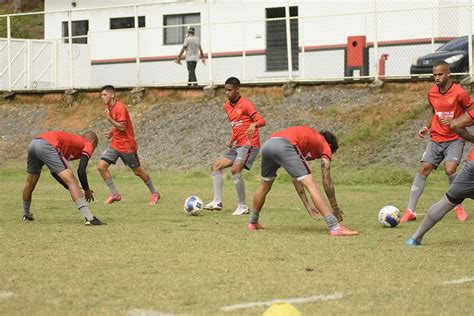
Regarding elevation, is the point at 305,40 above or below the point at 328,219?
above

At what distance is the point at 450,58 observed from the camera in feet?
93.8

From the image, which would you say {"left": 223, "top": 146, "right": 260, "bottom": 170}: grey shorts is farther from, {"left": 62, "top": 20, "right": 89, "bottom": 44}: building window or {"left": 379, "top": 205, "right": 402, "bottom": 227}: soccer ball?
{"left": 62, "top": 20, "right": 89, "bottom": 44}: building window

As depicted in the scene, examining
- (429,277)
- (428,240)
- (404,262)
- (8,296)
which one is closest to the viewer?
(8,296)

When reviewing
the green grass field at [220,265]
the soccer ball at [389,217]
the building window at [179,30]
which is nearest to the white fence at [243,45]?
the building window at [179,30]

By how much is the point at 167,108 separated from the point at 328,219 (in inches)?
797

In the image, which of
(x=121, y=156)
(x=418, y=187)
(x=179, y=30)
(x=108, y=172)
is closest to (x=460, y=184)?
(x=418, y=187)

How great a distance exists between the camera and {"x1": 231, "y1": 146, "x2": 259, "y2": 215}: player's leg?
17328 mm

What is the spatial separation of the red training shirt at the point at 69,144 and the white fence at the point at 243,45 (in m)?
14.6

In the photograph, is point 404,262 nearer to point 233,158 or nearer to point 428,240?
point 428,240

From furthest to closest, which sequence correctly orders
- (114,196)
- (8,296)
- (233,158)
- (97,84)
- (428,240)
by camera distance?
(97,84) → (114,196) → (233,158) → (428,240) → (8,296)

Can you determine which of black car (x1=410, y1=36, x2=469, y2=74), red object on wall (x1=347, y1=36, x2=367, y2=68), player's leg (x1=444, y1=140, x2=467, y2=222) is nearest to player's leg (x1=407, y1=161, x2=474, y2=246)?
player's leg (x1=444, y1=140, x2=467, y2=222)

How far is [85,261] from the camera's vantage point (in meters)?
11.0

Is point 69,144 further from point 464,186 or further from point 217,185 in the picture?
point 464,186

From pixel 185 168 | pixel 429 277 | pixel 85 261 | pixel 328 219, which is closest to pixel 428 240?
pixel 328 219
